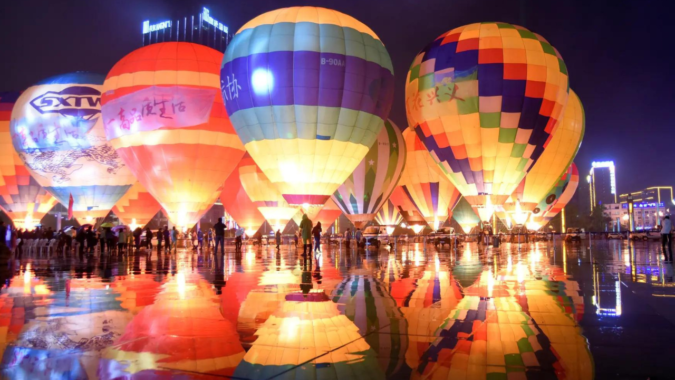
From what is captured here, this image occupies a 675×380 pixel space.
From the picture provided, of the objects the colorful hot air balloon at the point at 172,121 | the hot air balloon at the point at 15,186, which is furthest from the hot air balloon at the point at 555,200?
the hot air balloon at the point at 15,186

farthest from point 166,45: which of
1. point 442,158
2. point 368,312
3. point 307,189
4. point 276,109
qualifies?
point 368,312

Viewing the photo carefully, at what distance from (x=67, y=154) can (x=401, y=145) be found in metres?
19.5

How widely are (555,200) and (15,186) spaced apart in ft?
135

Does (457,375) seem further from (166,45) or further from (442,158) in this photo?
(166,45)

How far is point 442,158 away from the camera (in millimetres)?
27438

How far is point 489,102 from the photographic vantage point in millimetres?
24656

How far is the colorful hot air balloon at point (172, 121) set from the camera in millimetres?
Answer: 25781

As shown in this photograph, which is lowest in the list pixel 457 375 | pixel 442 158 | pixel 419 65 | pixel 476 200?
pixel 457 375

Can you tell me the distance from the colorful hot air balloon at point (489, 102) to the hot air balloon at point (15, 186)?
86.5 ft

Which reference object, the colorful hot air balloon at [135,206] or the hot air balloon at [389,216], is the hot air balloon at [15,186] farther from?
the hot air balloon at [389,216]

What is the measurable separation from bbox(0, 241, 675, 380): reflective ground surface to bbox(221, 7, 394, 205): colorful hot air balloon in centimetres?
1288

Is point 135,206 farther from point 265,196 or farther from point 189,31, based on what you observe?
point 189,31

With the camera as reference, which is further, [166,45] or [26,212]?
[26,212]

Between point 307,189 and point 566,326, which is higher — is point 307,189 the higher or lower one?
the higher one
